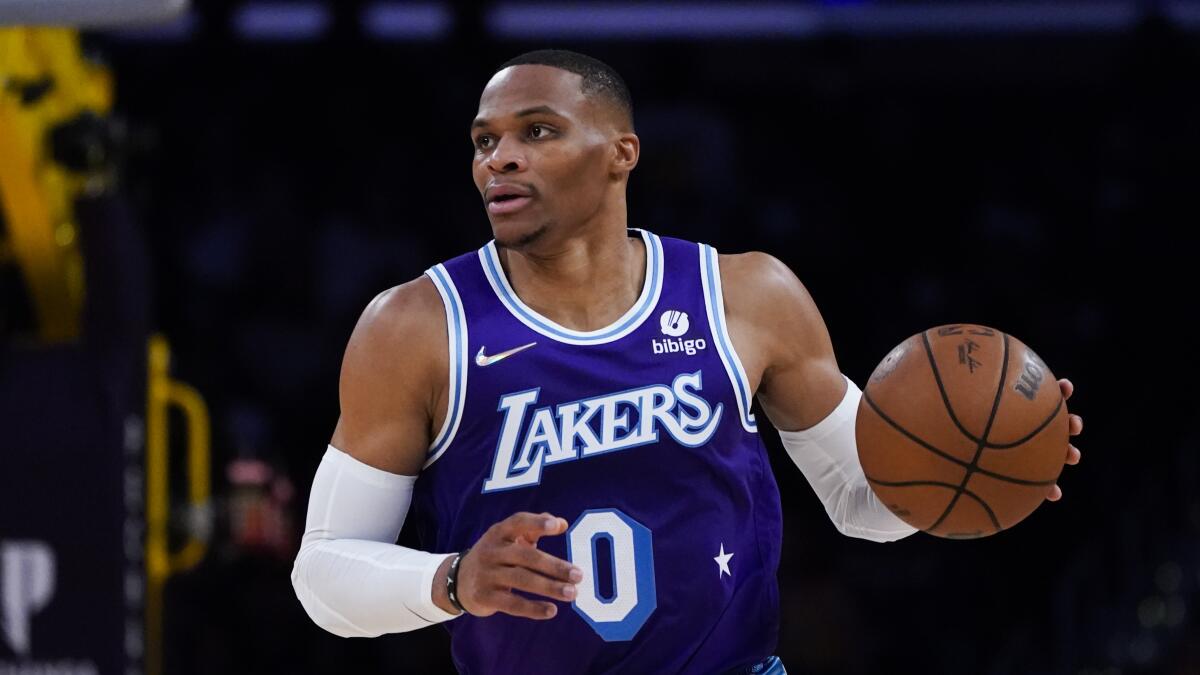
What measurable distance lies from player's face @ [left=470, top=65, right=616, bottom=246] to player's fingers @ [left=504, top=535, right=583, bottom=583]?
2.83 feet

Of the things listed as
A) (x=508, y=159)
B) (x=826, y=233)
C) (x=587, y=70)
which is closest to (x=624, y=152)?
(x=587, y=70)

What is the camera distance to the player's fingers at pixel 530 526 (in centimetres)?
275

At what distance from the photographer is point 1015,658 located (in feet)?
31.7

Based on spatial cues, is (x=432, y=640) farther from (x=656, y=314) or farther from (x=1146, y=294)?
(x=656, y=314)

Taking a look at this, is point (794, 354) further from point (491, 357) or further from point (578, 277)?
point (491, 357)

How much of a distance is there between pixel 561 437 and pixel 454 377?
0.25m

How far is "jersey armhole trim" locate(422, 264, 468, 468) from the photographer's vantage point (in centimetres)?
330

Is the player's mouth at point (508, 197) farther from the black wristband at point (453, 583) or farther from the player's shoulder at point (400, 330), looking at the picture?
the black wristband at point (453, 583)

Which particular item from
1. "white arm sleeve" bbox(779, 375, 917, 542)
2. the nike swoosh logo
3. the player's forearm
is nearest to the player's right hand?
the player's forearm

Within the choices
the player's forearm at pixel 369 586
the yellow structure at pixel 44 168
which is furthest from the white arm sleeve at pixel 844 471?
the yellow structure at pixel 44 168

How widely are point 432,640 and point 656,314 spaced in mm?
6892

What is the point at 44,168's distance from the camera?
594 cm

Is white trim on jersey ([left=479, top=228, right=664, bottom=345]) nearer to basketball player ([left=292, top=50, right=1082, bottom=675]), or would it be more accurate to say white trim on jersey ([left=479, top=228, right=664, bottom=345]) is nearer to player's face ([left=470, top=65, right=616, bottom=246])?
basketball player ([left=292, top=50, right=1082, bottom=675])

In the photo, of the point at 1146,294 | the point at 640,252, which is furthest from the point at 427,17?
the point at 640,252
